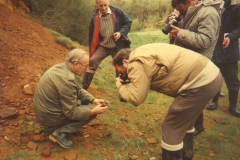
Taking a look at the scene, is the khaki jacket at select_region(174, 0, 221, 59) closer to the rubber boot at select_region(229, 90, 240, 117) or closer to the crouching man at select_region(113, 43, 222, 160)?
the crouching man at select_region(113, 43, 222, 160)

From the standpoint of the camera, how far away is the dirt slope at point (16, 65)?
109 inches

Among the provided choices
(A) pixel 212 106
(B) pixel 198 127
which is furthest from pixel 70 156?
(A) pixel 212 106

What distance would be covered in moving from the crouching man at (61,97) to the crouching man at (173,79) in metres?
0.58

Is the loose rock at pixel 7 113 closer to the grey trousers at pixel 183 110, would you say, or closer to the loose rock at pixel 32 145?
the loose rock at pixel 32 145

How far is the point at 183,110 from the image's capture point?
2141 millimetres

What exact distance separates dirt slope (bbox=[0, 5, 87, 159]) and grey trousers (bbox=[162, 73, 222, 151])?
1917 mm

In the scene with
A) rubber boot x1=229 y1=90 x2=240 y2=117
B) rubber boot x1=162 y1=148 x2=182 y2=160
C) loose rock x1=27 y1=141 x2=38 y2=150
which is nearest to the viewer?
rubber boot x1=162 y1=148 x2=182 y2=160

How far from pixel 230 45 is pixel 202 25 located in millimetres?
1973

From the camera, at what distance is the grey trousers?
2.09 m

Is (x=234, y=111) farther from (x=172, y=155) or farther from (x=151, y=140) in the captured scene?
(x=172, y=155)

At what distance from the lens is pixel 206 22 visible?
8.02 ft

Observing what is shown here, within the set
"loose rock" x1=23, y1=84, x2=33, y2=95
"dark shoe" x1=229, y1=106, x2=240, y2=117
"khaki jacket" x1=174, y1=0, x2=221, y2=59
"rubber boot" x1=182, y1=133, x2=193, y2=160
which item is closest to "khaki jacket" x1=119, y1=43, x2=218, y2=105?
"khaki jacket" x1=174, y1=0, x2=221, y2=59

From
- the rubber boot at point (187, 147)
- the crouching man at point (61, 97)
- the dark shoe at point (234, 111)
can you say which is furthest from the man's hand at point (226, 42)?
the crouching man at point (61, 97)

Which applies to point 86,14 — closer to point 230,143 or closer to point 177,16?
point 177,16
